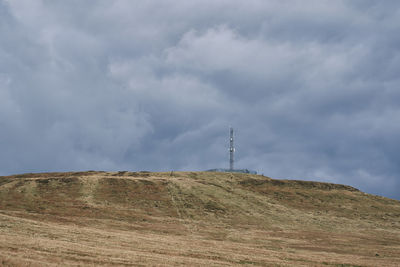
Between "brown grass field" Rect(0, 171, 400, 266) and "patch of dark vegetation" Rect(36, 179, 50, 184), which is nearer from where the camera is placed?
"brown grass field" Rect(0, 171, 400, 266)

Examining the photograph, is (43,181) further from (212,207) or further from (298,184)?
(298,184)

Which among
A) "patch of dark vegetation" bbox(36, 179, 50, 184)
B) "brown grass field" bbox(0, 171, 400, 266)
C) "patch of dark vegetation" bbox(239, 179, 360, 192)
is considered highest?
"patch of dark vegetation" bbox(239, 179, 360, 192)

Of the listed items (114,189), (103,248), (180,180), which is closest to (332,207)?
(180,180)

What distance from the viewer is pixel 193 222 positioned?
196 feet

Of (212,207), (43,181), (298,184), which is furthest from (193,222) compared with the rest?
(298,184)

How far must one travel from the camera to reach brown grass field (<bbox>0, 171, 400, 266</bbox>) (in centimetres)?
2984

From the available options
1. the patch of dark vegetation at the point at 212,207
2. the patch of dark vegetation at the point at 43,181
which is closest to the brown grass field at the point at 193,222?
the patch of dark vegetation at the point at 43,181

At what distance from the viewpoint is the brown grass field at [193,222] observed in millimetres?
29844

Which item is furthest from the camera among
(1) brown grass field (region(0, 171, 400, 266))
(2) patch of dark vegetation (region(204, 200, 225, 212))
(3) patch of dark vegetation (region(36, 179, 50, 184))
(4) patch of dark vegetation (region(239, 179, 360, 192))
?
(4) patch of dark vegetation (region(239, 179, 360, 192))

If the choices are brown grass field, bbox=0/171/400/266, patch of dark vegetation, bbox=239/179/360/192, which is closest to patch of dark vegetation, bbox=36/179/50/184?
brown grass field, bbox=0/171/400/266

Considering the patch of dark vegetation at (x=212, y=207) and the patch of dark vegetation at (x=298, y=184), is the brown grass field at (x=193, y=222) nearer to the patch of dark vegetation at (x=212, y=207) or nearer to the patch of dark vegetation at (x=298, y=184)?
the patch of dark vegetation at (x=298, y=184)

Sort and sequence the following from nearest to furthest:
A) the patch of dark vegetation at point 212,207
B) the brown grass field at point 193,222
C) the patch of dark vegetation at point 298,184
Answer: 1. the brown grass field at point 193,222
2. the patch of dark vegetation at point 212,207
3. the patch of dark vegetation at point 298,184

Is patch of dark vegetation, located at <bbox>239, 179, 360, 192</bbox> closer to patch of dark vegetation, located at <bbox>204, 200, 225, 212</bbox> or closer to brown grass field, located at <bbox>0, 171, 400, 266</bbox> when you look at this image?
brown grass field, located at <bbox>0, 171, 400, 266</bbox>

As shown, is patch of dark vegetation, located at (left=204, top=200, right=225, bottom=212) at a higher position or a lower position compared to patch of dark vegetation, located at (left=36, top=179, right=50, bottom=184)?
lower
